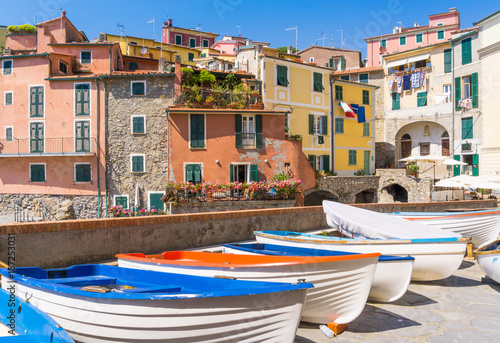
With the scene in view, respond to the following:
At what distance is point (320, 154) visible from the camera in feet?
98.1

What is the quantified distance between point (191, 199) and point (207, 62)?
17.0 m

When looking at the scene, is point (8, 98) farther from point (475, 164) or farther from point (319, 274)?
point (475, 164)

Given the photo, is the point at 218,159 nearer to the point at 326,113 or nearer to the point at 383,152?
the point at 326,113

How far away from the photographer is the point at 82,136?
25.8 meters

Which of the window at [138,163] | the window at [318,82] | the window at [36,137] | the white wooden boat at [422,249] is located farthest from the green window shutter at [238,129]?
the white wooden boat at [422,249]

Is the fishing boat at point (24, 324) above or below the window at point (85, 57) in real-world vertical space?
below

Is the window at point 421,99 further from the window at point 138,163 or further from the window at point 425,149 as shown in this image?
the window at point 138,163

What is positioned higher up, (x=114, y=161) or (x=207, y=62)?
(x=207, y=62)

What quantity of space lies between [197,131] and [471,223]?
16062mm

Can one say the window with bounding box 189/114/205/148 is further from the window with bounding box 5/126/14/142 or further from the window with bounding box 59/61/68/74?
the window with bounding box 5/126/14/142

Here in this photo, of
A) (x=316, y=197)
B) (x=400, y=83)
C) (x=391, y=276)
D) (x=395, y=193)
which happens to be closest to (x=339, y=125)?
(x=316, y=197)

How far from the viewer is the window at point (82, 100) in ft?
84.0

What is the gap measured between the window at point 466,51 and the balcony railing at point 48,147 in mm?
28918

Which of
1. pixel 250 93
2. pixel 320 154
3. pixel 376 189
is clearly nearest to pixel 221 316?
pixel 250 93
